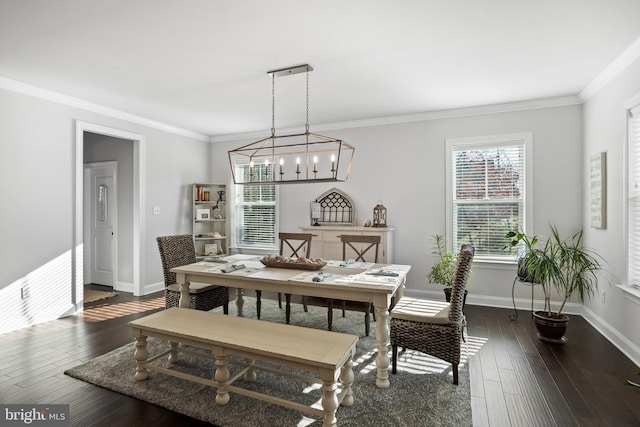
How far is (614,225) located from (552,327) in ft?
3.82

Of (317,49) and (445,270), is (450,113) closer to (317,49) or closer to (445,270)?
(445,270)

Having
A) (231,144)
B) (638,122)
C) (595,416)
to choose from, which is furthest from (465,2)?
(231,144)

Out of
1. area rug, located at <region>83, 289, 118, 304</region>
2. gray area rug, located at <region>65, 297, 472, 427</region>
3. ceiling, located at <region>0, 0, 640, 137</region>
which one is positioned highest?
ceiling, located at <region>0, 0, 640, 137</region>

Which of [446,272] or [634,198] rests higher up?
[634,198]

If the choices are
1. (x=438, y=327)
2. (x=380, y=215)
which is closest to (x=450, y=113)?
(x=380, y=215)

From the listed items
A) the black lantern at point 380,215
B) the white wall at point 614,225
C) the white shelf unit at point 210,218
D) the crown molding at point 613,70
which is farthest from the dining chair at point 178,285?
the crown molding at point 613,70

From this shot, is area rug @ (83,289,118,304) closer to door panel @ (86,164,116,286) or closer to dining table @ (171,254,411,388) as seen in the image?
door panel @ (86,164,116,286)

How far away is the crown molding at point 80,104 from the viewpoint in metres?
3.72

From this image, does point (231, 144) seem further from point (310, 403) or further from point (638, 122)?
point (638, 122)

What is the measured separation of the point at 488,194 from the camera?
4.63 metres

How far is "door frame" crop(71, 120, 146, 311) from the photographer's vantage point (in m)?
4.32

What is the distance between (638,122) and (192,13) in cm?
379

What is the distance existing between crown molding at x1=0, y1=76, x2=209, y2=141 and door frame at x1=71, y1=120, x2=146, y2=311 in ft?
0.65

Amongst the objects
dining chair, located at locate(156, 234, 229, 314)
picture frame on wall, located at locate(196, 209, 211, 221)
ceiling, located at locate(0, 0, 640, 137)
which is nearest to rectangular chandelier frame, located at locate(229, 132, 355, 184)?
picture frame on wall, located at locate(196, 209, 211, 221)
